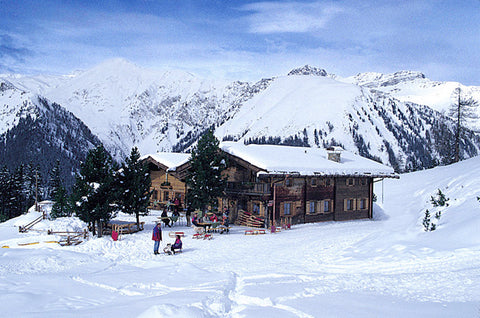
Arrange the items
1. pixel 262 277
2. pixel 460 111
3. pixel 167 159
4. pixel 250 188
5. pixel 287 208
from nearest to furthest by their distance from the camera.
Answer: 1. pixel 262 277
2. pixel 250 188
3. pixel 287 208
4. pixel 167 159
5. pixel 460 111

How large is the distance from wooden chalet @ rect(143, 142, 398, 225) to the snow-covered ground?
765 cm

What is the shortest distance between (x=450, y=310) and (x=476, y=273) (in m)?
2.93

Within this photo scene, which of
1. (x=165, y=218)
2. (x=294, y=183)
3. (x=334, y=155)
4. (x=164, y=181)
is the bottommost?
(x=165, y=218)

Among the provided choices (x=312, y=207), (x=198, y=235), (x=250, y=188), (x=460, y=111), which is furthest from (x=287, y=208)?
→ (x=460, y=111)

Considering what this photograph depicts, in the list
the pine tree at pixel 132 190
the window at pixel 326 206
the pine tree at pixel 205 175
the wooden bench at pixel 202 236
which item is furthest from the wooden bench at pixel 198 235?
the window at pixel 326 206

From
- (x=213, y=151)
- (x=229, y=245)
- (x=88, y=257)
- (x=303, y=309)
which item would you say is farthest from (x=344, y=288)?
(x=213, y=151)

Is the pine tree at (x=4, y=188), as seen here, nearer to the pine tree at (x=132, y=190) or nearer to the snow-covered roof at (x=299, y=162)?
the pine tree at (x=132, y=190)

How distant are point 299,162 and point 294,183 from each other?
1.79m

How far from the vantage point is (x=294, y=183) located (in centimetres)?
2869

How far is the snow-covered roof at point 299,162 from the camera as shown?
26812mm

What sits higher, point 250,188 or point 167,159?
point 167,159

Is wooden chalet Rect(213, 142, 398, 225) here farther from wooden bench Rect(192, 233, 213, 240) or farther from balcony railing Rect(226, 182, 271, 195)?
wooden bench Rect(192, 233, 213, 240)

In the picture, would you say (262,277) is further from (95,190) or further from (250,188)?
(250,188)

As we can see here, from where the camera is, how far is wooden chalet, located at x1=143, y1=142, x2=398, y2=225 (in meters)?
27.1
